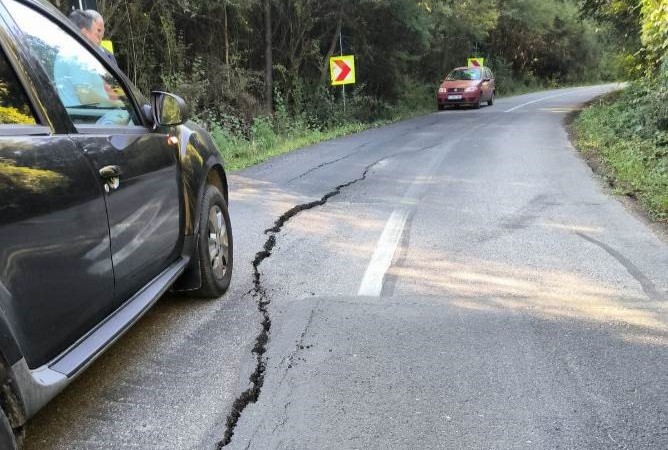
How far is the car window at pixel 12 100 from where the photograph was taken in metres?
2.43

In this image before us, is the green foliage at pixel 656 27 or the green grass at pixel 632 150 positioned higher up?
the green foliage at pixel 656 27

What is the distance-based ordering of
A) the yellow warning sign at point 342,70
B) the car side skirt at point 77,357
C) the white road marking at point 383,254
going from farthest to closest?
the yellow warning sign at point 342,70, the white road marking at point 383,254, the car side skirt at point 77,357

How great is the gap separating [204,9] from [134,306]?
45.6 feet

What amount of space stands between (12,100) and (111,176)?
55 cm

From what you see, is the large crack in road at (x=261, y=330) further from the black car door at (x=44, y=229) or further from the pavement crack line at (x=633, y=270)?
the pavement crack line at (x=633, y=270)

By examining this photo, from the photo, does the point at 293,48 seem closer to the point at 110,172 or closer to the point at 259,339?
the point at 259,339

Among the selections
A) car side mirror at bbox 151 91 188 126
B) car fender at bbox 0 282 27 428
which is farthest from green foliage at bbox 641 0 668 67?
car fender at bbox 0 282 27 428

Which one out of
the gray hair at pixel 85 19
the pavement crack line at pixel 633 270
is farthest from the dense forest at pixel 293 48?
the gray hair at pixel 85 19

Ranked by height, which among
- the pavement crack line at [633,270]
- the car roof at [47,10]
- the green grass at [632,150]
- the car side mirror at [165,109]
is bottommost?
the pavement crack line at [633,270]

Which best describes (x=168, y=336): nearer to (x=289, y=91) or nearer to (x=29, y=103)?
(x=29, y=103)

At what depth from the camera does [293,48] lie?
19688mm

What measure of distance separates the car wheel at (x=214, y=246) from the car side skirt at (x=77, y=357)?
20.8 inches

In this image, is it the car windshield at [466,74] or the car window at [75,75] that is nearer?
the car window at [75,75]

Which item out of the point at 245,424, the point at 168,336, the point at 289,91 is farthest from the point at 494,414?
the point at 289,91
